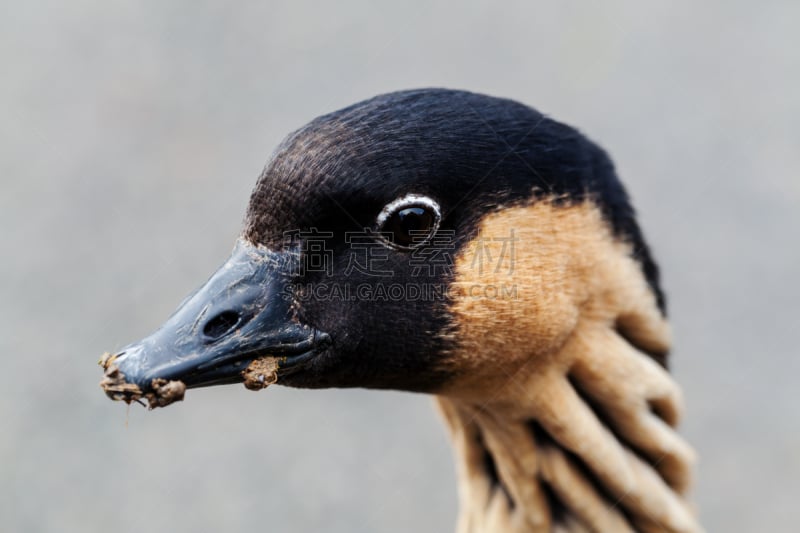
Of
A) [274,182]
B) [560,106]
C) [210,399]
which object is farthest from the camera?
[560,106]

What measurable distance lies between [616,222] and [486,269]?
0.69 meters

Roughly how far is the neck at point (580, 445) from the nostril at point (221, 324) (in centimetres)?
99

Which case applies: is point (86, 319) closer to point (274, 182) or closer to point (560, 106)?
point (560, 106)

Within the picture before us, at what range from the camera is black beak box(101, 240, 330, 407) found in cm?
271

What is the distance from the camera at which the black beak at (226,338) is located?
2705mm

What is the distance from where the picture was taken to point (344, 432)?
727cm

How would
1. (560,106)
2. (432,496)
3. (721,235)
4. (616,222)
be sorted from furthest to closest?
(560,106)
(721,235)
(432,496)
(616,222)

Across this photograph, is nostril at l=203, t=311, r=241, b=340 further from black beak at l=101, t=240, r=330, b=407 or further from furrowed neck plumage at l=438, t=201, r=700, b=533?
furrowed neck plumage at l=438, t=201, r=700, b=533

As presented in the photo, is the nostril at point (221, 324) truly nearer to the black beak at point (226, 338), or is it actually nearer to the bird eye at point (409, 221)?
the black beak at point (226, 338)

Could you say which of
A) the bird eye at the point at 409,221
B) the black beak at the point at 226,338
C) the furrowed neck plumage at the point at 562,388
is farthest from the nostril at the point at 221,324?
the furrowed neck plumage at the point at 562,388

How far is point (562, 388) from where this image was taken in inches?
133

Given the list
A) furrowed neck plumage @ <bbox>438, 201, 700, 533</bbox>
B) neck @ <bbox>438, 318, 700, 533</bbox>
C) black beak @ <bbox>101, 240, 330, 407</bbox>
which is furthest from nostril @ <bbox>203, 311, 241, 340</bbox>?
neck @ <bbox>438, 318, 700, 533</bbox>

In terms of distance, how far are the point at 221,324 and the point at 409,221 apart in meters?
0.71

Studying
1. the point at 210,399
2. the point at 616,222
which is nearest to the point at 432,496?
the point at 210,399
